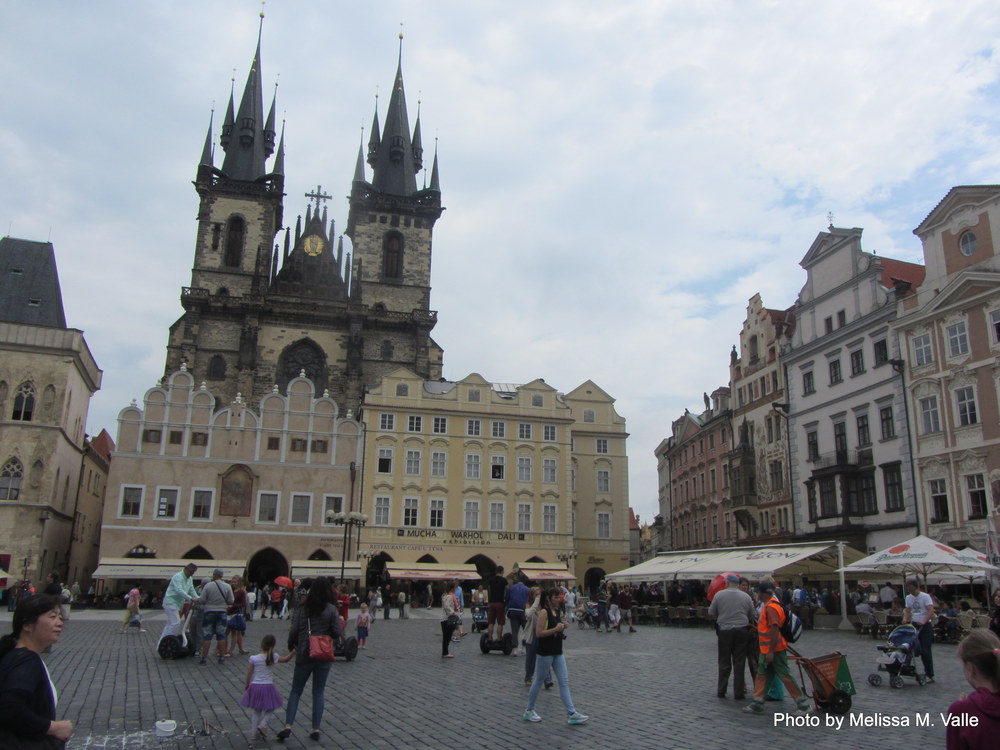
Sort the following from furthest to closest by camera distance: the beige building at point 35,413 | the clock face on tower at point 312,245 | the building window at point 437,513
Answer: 1. the clock face on tower at point 312,245
2. the building window at point 437,513
3. the beige building at point 35,413

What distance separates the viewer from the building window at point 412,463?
48562mm

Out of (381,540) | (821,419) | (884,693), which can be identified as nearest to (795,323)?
(821,419)

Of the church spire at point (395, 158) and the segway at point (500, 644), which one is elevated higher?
the church spire at point (395, 158)

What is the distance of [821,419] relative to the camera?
39125 mm

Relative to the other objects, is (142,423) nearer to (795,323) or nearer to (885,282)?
(795,323)

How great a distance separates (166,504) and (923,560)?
36.2 meters

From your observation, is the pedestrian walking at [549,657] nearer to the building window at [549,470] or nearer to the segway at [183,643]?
the segway at [183,643]

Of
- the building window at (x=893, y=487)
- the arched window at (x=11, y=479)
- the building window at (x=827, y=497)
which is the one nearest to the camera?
the building window at (x=893, y=487)

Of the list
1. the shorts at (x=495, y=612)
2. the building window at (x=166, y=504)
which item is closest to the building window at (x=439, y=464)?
the building window at (x=166, y=504)

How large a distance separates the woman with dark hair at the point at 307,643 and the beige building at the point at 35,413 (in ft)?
122

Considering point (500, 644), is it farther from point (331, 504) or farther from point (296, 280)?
point (296, 280)

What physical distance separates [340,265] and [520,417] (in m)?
27.7

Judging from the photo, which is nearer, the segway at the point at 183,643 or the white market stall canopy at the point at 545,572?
the segway at the point at 183,643

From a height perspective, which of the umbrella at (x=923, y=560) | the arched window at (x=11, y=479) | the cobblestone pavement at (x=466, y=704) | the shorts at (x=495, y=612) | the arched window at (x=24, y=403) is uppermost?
the arched window at (x=24, y=403)
